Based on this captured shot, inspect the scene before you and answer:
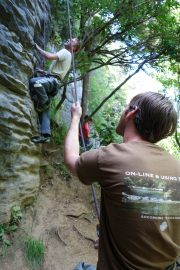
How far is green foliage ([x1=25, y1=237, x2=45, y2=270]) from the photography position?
20.7 feet

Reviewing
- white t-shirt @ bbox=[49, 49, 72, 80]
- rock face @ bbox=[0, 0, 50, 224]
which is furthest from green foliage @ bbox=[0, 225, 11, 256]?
white t-shirt @ bbox=[49, 49, 72, 80]

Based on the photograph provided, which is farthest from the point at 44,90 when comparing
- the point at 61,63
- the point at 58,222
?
the point at 58,222

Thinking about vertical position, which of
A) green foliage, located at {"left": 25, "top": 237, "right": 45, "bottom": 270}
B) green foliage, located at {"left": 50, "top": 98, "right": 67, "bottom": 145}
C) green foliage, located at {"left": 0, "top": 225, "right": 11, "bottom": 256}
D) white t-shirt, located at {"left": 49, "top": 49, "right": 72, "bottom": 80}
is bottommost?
green foliage, located at {"left": 25, "top": 237, "right": 45, "bottom": 270}

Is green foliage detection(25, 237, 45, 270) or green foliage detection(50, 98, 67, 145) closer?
green foliage detection(25, 237, 45, 270)

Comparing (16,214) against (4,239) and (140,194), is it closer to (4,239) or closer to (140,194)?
(4,239)

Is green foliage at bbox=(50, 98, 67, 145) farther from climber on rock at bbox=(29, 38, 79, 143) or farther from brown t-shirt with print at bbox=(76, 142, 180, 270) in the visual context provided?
brown t-shirt with print at bbox=(76, 142, 180, 270)

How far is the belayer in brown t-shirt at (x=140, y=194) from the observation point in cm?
194

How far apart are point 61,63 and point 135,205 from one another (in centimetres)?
603

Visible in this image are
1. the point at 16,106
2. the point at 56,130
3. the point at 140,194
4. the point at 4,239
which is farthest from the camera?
the point at 56,130

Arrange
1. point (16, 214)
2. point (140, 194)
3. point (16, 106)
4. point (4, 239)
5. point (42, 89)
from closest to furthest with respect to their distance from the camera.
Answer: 1. point (140, 194)
2. point (4, 239)
3. point (16, 106)
4. point (16, 214)
5. point (42, 89)

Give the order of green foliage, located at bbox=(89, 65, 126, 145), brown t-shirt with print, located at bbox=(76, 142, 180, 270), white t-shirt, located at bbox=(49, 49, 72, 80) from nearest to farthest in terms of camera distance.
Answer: brown t-shirt with print, located at bbox=(76, 142, 180, 270) → white t-shirt, located at bbox=(49, 49, 72, 80) → green foliage, located at bbox=(89, 65, 126, 145)

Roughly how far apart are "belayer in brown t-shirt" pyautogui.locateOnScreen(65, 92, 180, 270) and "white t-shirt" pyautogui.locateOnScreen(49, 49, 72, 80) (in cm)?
561

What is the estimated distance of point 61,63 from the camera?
300 inches

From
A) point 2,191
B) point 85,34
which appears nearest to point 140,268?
point 2,191
